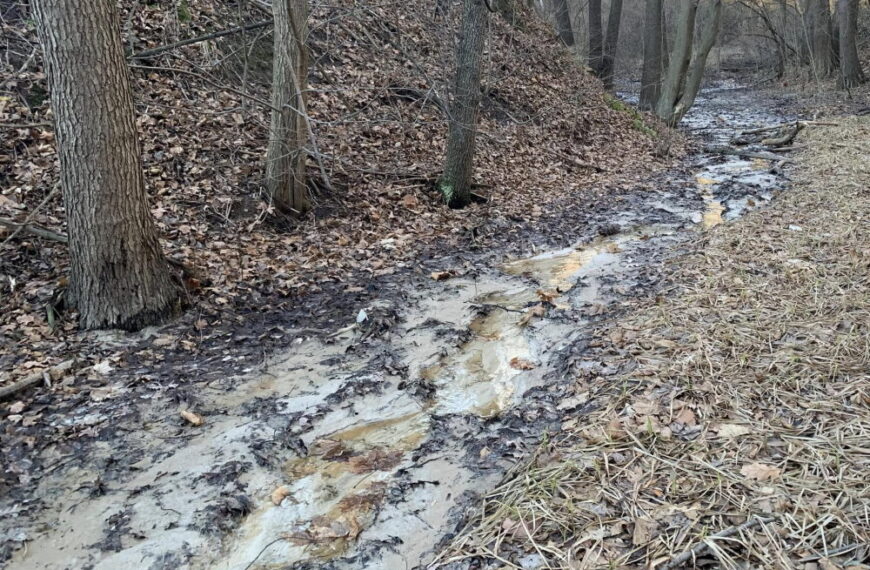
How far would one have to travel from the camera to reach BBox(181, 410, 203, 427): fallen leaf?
12.9 ft

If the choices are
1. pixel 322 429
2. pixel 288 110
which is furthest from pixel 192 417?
pixel 288 110

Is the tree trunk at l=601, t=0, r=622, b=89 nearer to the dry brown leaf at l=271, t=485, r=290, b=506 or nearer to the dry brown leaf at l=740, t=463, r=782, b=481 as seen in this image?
the dry brown leaf at l=740, t=463, r=782, b=481

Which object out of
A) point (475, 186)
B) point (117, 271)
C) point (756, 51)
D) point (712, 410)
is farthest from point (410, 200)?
point (756, 51)

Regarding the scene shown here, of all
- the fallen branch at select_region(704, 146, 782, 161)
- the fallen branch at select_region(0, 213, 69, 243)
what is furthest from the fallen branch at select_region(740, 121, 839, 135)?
the fallen branch at select_region(0, 213, 69, 243)

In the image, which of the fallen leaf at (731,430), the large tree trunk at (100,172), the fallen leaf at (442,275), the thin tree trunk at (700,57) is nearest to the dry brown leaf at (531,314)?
the fallen leaf at (442,275)

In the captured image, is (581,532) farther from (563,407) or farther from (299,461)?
(299,461)

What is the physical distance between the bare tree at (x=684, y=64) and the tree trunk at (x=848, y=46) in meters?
6.14

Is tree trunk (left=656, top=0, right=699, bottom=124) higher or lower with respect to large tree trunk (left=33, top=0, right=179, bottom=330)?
higher

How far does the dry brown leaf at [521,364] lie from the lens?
443 cm

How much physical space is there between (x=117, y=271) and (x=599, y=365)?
3917 millimetres

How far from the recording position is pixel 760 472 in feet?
8.39

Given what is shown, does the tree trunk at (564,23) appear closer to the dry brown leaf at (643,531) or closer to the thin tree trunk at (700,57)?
the thin tree trunk at (700,57)

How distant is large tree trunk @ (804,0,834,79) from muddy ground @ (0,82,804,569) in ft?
72.5

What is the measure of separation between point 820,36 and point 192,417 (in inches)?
1063
